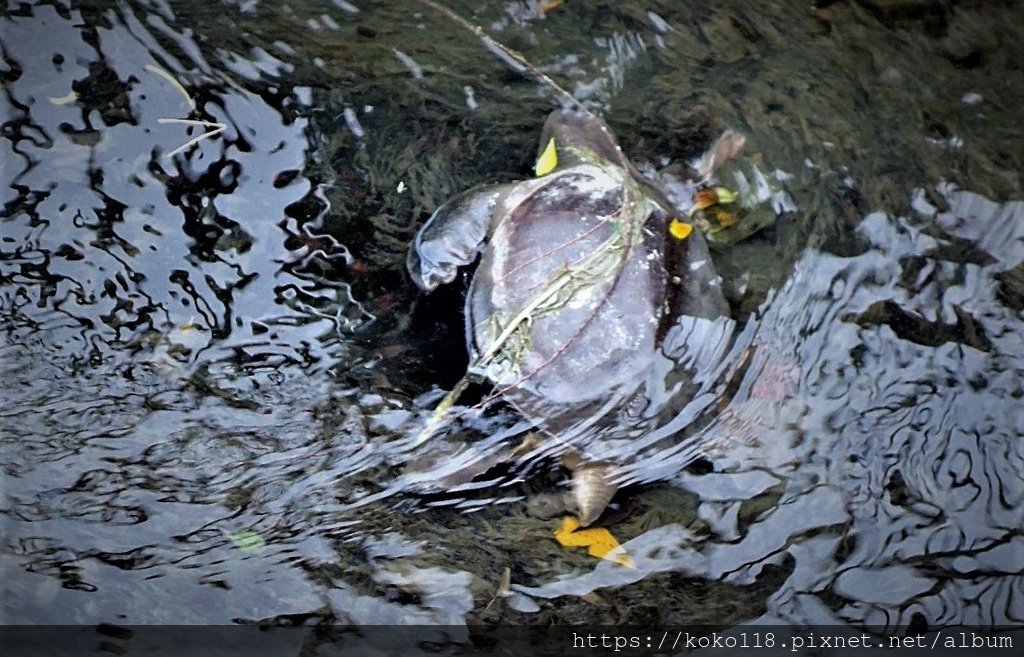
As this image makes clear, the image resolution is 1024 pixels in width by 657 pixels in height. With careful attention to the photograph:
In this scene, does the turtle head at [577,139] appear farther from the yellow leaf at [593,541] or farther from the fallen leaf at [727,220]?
the yellow leaf at [593,541]

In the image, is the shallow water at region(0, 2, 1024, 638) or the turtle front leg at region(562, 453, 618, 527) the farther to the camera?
the turtle front leg at region(562, 453, 618, 527)

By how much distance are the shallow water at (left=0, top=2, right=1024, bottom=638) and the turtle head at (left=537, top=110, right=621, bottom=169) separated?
170mm

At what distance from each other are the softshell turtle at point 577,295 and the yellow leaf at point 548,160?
0.07 m

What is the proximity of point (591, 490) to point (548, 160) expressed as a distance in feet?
4.69

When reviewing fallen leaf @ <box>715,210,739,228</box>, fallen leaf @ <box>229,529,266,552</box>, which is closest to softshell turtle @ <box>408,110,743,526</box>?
fallen leaf @ <box>715,210,739,228</box>

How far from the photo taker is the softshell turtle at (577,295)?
3.12 metres

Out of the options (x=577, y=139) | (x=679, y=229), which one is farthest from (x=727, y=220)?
(x=577, y=139)

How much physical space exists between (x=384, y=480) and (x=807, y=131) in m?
2.53

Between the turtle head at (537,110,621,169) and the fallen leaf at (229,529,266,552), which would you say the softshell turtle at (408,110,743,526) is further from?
the fallen leaf at (229,529,266,552)

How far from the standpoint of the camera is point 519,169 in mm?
3785

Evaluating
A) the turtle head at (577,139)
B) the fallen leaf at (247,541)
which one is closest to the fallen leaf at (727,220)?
the turtle head at (577,139)

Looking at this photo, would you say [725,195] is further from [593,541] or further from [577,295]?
[593,541]

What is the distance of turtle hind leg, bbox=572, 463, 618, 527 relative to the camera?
313 centimetres

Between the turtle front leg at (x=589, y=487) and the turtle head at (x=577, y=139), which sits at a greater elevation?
the turtle head at (x=577, y=139)
